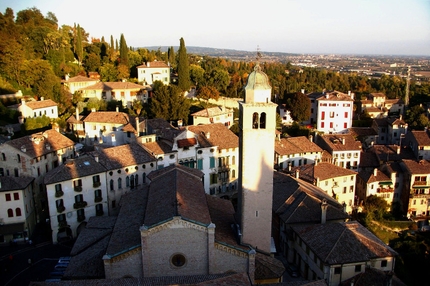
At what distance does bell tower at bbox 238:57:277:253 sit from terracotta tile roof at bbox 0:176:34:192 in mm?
23597

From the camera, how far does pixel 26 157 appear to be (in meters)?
42.9

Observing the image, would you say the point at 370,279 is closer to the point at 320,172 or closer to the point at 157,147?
the point at 320,172

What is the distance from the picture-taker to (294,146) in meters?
59.7

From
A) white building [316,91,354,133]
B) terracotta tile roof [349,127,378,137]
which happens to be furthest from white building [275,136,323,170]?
white building [316,91,354,133]

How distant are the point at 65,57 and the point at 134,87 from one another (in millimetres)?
23719

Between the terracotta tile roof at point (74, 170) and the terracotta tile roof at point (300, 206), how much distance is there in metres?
19.2

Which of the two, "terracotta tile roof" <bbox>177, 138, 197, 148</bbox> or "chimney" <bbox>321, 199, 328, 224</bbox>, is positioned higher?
"terracotta tile roof" <bbox>177, 138, 197, 148</bbox>

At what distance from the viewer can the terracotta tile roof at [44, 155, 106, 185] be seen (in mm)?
38938

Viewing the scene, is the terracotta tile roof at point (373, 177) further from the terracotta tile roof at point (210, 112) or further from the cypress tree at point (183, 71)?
the cypress tree at point (183, 71)

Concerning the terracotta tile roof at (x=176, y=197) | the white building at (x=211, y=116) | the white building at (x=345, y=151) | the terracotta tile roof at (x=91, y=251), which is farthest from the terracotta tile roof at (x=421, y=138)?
the terracotta tile roof at (x=91, y=251)

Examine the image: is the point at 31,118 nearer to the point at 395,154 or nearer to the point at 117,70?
Result: the point at 117,70

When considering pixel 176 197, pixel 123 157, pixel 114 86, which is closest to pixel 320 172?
pixel 123 157

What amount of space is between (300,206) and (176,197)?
52.6 feet

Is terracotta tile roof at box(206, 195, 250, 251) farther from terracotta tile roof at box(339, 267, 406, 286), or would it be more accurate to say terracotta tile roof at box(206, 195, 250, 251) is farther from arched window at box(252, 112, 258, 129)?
terracotta tile roof at box(339, 267, 406, 286)
